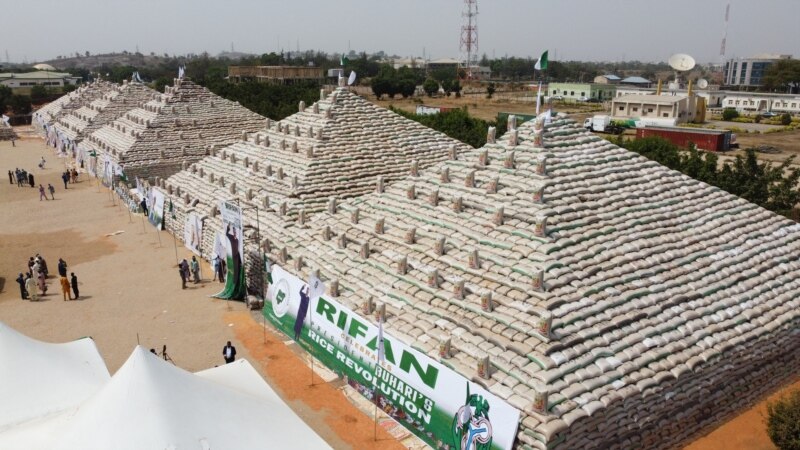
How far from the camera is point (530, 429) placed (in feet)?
31.7

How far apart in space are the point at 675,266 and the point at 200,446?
34.7ft

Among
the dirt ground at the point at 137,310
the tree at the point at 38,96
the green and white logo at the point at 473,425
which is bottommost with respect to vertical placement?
the dirt ground at the point at 137,310

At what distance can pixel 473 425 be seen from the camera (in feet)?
34.4

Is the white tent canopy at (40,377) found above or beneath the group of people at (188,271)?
A: above

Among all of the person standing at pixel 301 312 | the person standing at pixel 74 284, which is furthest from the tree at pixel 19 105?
the person standing at pixel 301 312

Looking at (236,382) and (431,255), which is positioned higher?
(431,255)

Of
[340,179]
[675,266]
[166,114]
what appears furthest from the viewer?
[166,114]

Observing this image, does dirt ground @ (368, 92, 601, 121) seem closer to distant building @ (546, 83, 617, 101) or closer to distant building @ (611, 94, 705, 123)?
distant building @ (611, 94, 705, 123)

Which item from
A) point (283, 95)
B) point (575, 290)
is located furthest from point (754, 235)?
point (283, 95)

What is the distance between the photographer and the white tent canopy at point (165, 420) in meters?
8.14

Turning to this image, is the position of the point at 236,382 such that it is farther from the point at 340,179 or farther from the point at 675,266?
the point at 340,179

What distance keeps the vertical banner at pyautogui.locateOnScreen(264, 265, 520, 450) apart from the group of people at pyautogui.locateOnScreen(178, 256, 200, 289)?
16.6ft

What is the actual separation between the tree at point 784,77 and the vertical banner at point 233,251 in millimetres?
110299

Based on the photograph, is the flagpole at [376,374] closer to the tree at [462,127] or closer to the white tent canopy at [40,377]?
the white tent canopy at [40,377]
